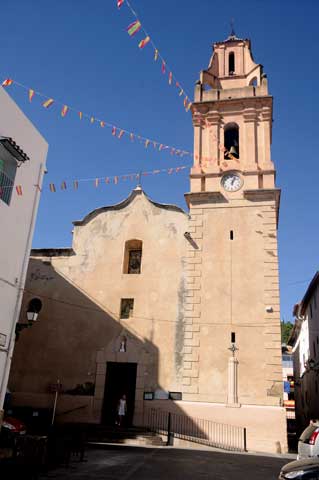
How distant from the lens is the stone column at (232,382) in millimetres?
16109

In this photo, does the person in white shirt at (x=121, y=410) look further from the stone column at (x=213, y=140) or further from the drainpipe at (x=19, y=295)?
the stone column at (x=213, y=140)

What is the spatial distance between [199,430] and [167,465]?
5621 millimetres

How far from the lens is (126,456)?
11844 millimetres

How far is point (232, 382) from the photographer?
16.3 m

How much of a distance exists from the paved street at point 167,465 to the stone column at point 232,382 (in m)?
2.31

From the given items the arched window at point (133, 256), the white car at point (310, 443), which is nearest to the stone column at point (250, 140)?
the arched window at point (133, 256)

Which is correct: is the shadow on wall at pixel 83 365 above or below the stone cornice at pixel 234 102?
below

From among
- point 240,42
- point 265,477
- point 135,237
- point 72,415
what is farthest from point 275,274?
point 240,42

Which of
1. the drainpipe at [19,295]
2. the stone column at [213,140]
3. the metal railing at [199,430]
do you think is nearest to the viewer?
the drainpipe at [19,295]

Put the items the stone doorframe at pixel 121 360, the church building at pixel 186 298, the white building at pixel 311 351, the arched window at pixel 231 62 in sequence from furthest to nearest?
the white building at pixel 311 351 → the arched window at pixel 231 62 → the stone doorframe at pixel 121 360 → the church building at pixel 186 298

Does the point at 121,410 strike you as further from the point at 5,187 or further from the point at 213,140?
the point at 213,140

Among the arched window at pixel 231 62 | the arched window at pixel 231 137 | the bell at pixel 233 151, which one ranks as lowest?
the bell at pixel 233 151

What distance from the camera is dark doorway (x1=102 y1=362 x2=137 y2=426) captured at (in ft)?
58.3

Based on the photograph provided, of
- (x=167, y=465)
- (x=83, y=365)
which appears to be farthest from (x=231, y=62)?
(x=167, y=465)
